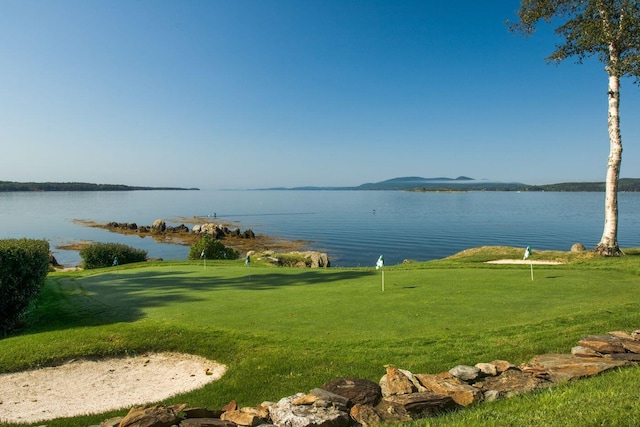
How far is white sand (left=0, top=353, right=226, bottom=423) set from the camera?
23.7 ft

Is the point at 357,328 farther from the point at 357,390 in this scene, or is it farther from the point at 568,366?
the point at 568,366

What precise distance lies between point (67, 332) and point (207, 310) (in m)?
3.48

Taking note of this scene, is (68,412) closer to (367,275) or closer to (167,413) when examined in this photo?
(167,413)

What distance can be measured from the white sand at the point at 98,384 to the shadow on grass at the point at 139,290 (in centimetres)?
206

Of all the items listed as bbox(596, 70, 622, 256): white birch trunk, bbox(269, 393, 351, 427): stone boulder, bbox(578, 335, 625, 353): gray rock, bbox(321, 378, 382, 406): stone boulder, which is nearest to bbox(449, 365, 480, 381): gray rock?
bbox(321, 378, 382, 406): stone boulder

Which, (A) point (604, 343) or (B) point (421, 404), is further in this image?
(A) point (604, 343)

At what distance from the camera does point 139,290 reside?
1436cm

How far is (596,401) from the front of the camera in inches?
186

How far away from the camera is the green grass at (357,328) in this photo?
18.3 feet

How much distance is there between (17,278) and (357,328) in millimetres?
10791

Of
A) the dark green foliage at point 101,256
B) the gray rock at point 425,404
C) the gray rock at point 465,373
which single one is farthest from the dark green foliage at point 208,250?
the gray rock at point 425,404

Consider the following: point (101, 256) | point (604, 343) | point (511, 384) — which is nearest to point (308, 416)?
point (511, 384)

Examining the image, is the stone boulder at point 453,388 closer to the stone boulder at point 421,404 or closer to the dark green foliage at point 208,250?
the stone boulder at point 421,404

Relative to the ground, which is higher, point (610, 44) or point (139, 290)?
point (610, 44)
